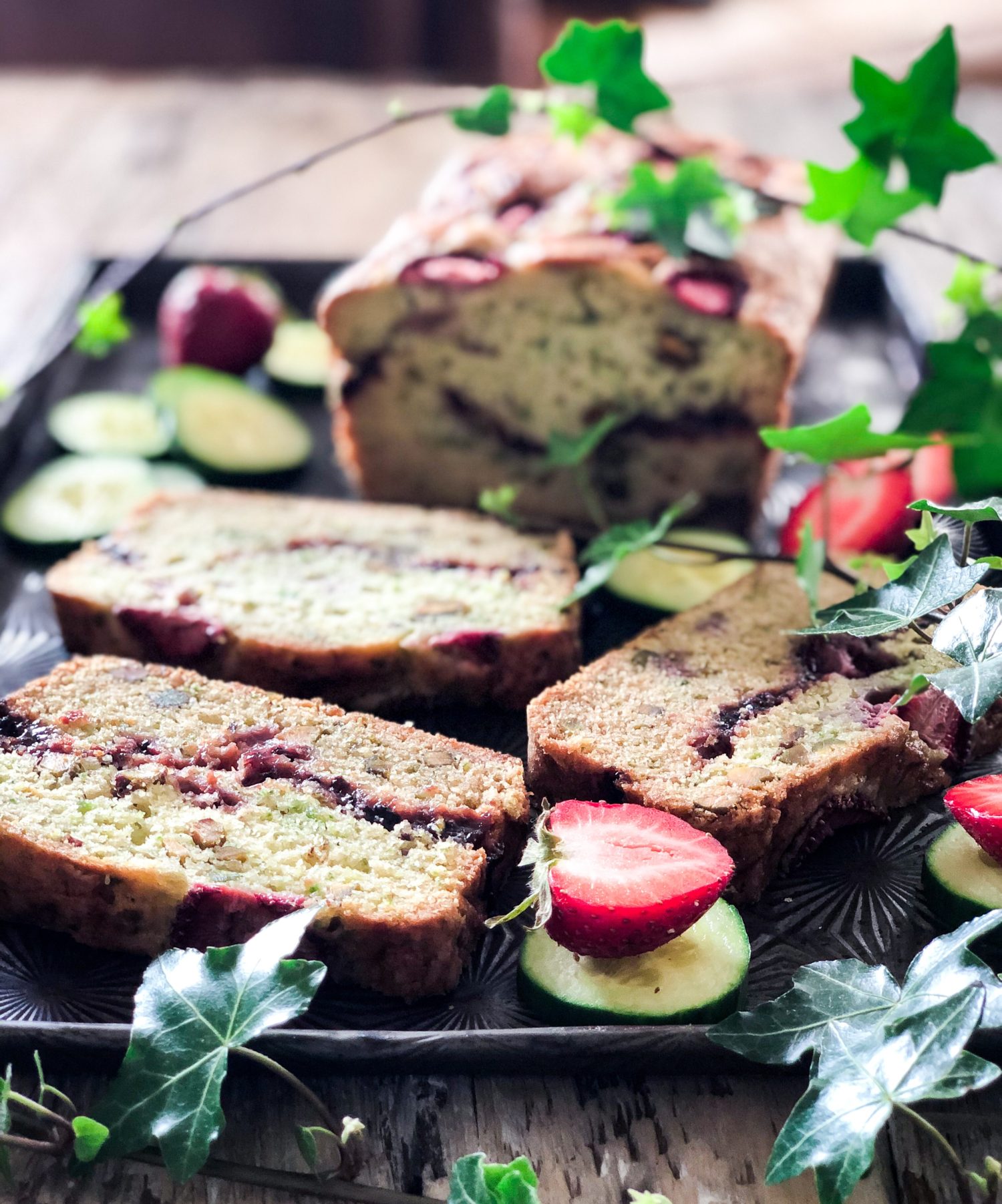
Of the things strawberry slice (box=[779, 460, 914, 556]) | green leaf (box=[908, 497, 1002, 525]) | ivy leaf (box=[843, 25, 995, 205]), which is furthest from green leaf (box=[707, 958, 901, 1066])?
ivy leaf (box=[843, 25, 995, 205])

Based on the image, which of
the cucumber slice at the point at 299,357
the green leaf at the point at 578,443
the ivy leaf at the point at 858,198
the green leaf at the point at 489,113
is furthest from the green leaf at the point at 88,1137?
the cucumber slice at the point at 299,357

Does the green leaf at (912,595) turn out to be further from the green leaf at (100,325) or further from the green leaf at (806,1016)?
the green leaf at (100,325)

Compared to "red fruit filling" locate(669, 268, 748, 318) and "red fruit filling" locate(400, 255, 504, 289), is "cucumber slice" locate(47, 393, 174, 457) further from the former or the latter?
"red fruit filling" locate(669, 268, 748, 318)

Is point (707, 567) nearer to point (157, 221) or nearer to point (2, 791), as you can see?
point (2, 791)

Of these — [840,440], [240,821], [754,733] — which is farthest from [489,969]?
[840,440]

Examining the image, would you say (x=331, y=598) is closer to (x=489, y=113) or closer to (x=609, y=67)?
(x=489, y=113)

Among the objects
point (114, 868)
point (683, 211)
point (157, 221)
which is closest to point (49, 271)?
point (157, 221)
